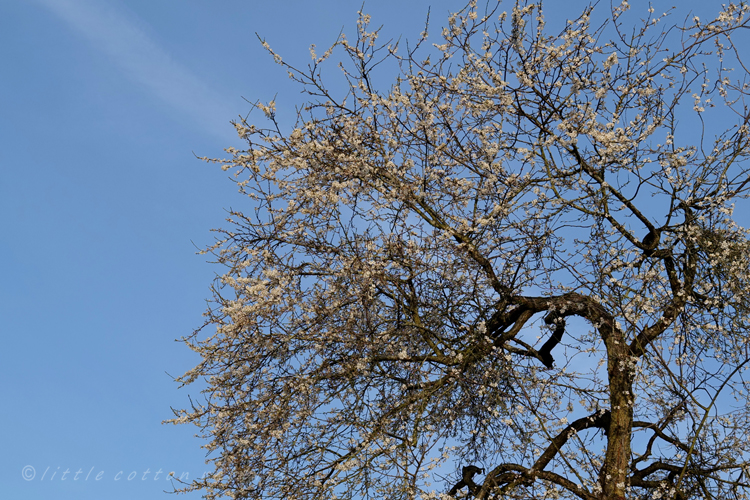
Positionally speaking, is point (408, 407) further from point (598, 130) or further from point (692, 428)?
point (598, 130)

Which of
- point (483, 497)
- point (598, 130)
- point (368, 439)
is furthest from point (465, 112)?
point (483, 497)

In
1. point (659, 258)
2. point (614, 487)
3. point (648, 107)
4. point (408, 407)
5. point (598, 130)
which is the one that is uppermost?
point (648, 107)

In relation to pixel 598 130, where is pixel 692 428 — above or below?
below

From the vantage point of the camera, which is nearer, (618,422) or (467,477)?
(618,422)

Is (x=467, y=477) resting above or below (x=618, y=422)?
below

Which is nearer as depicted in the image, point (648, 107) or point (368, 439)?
point (368, 439)

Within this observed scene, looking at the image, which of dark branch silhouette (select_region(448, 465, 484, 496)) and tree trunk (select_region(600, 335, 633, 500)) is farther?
dark branch silhouette (select_region(448, 465, 484, 496))

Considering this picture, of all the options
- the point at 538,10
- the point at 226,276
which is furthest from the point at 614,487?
the point at 538,10

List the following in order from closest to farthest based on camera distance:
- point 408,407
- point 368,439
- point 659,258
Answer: point 368,439, point 408,407, point 659,258

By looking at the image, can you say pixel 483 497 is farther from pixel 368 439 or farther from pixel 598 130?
pixel 598 130

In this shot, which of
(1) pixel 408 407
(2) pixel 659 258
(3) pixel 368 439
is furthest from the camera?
(2) pixel 659 258

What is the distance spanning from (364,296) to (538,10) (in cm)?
358

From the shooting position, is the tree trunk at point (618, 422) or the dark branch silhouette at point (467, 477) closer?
the tree trunk at point (618, 422)

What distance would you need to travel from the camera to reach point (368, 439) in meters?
6.23
